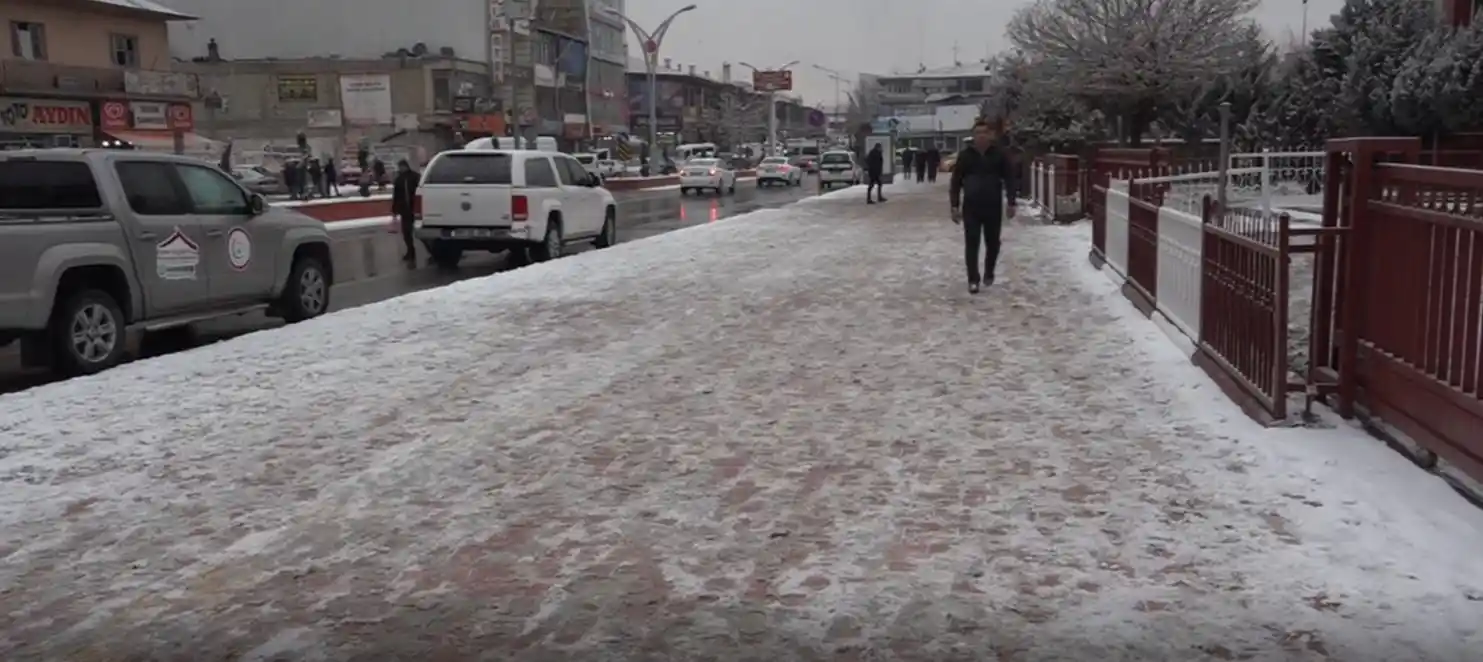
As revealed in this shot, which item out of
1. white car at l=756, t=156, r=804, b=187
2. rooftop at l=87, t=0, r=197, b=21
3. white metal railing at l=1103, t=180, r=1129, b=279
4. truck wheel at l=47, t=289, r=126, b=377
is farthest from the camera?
white car at l=756, t=156, r=804, b=187

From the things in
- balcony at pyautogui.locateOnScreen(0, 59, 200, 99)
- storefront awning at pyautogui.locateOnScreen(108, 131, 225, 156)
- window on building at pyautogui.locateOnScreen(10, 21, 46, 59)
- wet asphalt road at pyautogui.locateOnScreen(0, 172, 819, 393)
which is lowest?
wet asphalt road at pyautogui.locateOnScreen(0, 172, 819, 393)

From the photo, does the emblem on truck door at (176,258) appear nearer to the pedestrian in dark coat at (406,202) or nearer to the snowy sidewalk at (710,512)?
the snowy sidewalk at (710,512)

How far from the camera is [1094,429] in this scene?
716 cm

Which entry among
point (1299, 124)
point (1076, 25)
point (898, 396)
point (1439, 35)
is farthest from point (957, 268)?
point (1076, 25)

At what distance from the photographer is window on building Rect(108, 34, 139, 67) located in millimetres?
45281

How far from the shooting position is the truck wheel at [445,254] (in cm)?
1867

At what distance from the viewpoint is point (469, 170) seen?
18.4m

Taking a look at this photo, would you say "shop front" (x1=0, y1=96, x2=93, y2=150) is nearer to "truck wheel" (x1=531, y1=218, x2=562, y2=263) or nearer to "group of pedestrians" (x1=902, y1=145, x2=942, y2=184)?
"truck wheel" (x1=531, y1=218, x2=562, y2=263)

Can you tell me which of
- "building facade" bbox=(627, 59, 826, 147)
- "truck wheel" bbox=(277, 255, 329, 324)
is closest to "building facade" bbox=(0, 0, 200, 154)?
"truck wheel" bbox=(277, 255, 329, 324)

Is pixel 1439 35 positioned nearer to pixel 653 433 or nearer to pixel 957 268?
pixel 957 268

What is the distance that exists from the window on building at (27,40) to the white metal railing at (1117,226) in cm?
3800

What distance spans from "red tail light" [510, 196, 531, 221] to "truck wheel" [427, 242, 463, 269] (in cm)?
114

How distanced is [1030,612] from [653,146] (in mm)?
64356

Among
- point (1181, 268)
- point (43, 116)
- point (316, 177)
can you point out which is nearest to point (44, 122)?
point (43, 116)
